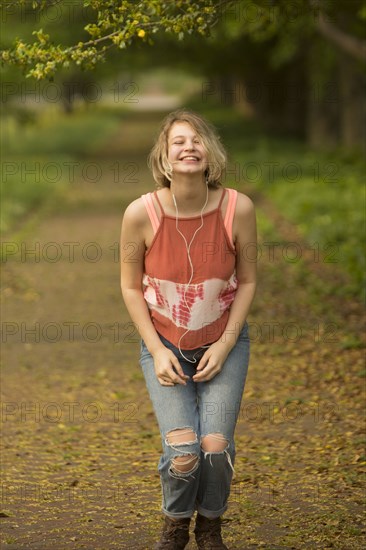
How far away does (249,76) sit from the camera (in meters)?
42.7

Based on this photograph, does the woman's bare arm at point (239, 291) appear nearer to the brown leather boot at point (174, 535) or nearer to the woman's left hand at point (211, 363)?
the woman's left hand at point (211, 363)

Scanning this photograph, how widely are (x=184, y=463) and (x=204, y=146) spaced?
1.23 meters

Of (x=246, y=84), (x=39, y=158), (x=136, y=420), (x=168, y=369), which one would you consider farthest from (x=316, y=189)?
(x=246, y=84)

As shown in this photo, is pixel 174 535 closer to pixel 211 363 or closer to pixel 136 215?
pixel 211 363

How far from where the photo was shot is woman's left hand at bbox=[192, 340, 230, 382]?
4324 millimetres

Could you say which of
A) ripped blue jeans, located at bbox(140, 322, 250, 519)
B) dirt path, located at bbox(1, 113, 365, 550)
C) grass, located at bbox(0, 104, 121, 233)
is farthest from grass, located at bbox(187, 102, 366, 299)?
grass, located at bbox(0, 104, 121, 233)

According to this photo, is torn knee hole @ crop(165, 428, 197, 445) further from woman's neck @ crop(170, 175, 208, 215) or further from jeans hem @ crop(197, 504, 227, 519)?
woman's neck @ crop(170, 175, 208, 215)

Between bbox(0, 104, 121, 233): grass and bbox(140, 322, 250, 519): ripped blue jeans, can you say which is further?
bbox(0, 104, 121, 233): grass

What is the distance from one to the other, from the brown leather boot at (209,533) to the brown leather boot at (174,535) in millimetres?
63

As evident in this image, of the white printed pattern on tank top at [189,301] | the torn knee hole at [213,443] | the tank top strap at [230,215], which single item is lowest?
the torn knee hole at [213,443]

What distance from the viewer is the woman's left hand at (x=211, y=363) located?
4324mm

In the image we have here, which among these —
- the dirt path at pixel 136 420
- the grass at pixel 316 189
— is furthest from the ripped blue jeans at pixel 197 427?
the grass at pixel 316 189

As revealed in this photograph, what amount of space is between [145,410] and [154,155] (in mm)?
3443

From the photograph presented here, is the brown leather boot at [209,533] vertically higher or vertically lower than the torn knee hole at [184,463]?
lower
